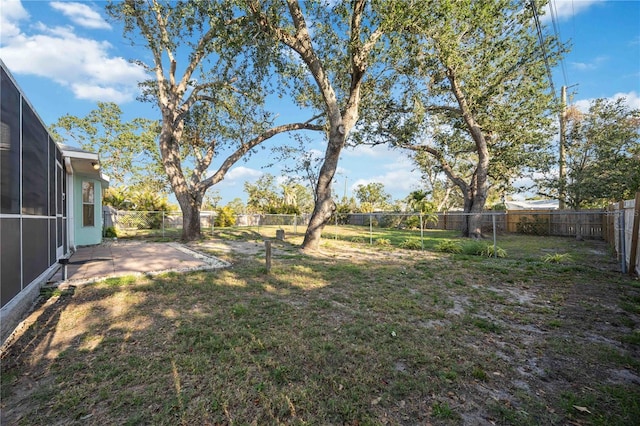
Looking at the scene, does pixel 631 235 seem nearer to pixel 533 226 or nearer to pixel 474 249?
pixel 474 249

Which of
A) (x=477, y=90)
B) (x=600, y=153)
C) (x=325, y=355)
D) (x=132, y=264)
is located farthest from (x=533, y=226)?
(x=132, y=264)

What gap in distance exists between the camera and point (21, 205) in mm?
3598

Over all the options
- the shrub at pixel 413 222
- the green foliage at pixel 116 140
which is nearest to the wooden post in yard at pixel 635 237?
the shrub at pixel 413 222

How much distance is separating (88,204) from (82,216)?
479 millimetres

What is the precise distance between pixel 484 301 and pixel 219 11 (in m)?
9.07

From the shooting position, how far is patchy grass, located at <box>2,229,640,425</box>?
198 cm

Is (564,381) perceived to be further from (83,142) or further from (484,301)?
(83,142)

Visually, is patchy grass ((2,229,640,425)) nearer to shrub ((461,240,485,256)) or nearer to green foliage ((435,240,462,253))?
shrub ((461,240,485,256))

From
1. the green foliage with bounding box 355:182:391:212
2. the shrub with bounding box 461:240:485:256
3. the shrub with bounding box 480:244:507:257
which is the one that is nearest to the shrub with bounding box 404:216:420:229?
the green foliage with bounding box 355:182:391:212

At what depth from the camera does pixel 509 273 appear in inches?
248

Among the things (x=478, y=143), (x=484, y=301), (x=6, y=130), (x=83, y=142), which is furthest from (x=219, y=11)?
(x=83, y=142)

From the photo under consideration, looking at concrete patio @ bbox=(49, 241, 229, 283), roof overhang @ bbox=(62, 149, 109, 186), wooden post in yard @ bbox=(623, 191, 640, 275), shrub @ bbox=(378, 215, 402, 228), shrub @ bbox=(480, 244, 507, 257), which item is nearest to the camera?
wooden post in yard @ bbox=(623, 191, 640, 275)

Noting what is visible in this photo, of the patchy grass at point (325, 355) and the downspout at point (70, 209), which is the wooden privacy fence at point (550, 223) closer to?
the patchy grass at point (325, 355)

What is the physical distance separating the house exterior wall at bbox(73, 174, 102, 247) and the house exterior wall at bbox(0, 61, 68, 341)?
15.1ft
